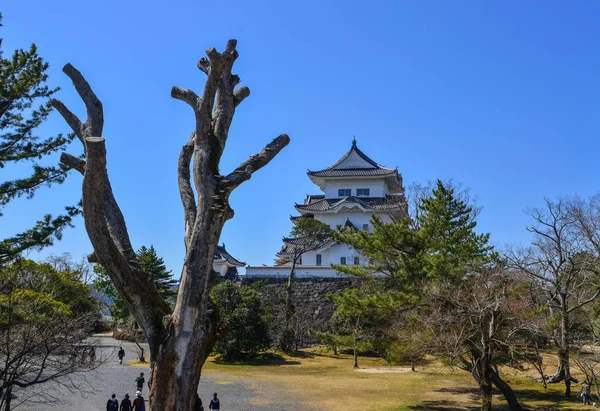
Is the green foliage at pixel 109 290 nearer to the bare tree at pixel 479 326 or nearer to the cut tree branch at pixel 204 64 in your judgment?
the bare tree at pixel 479 326

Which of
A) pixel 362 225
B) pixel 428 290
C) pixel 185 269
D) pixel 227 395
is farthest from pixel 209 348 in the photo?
pixel 362 225

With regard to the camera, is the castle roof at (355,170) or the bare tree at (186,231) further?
the castle roof at (355,170)

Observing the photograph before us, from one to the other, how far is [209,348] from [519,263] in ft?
50.7

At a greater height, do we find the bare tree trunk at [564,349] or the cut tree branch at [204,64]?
the cut tree branch at [204,64]

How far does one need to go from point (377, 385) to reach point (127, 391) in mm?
8022

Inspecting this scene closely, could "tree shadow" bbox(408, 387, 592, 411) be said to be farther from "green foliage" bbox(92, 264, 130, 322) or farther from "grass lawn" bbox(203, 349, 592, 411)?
"green foliage" bbox(92, 264, 130, 322)

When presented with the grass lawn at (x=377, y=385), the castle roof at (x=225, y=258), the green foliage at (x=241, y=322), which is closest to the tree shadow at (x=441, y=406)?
the grass lawn at (x=377, y=385)

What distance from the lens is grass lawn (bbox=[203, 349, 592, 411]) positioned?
530 inches

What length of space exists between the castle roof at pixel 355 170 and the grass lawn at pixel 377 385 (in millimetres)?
14556

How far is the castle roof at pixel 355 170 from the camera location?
34438 mm

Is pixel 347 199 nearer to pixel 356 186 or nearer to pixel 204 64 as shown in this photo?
pixel 356 186

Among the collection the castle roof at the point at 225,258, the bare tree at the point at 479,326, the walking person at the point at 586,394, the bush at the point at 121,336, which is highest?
the castle roof at the point at 225,258

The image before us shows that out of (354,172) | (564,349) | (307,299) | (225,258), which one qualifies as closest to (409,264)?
(564,349)

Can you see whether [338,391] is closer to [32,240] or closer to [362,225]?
[32,240]
